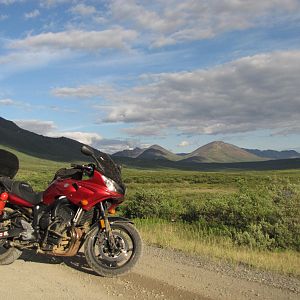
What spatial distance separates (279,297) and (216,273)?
126 cm

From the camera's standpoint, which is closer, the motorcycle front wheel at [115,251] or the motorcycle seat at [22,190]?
the motorcycle front wheel at [115,251]

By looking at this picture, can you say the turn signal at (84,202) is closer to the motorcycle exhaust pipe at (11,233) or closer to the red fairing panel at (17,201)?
the red fairing panel at (17,201)

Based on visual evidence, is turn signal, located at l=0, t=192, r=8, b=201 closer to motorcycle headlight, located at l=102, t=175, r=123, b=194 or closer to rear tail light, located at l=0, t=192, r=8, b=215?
rear tail light, located at l=0, t=192, r=8, b=215

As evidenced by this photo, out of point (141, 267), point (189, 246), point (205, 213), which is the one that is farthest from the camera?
point (205, 213)

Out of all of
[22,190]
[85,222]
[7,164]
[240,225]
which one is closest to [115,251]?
[85,222]

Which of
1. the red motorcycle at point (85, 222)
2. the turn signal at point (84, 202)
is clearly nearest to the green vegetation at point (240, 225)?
the red motorcycle at point (85, 222)

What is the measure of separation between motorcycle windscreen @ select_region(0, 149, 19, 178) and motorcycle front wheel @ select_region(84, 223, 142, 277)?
5.87ft

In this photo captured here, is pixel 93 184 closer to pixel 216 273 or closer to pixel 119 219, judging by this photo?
pixel 119 219

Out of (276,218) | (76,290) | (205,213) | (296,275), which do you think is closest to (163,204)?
(205,213)

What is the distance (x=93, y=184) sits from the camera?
20.8 feet

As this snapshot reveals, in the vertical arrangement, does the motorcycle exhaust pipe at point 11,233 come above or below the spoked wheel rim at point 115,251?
above

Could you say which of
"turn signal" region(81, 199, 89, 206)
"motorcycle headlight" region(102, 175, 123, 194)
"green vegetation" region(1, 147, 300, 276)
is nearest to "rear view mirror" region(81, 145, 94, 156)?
"motorcycle headlight" region(102, 175, 123, 194)

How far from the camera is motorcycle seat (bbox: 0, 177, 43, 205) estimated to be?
22.2 feet

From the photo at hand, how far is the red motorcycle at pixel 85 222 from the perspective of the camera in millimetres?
6332
